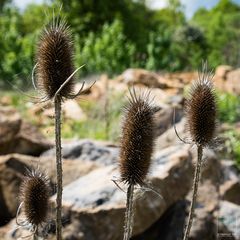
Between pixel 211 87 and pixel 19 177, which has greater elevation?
pixel 211 87

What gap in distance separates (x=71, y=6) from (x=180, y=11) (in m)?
22.3

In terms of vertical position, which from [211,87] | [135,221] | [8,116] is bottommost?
[135,221]

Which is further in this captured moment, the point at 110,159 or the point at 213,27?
the point at 213,27

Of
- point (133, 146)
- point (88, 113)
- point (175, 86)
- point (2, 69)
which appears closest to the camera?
point (133, 146)

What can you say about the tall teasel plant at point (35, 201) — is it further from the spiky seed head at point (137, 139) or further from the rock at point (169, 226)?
the rock at point (169, 226)

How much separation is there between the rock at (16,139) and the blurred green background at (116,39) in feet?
2.57

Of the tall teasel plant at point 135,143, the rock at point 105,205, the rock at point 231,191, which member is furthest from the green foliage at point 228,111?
the tall teasel plant at point 135,143

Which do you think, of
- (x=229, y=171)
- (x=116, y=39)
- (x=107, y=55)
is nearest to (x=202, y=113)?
(x=229, y=171)

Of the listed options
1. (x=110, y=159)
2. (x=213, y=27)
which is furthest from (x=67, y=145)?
(x=213, y=27)

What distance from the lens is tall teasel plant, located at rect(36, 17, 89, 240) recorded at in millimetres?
3307

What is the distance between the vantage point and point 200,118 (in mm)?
3500

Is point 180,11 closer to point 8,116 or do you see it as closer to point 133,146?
point 8,116

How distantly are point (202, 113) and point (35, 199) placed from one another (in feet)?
3.83

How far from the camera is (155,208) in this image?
630cm
